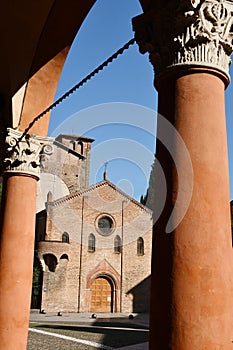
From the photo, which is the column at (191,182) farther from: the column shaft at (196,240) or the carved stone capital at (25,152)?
the carved stone capital at (25,152)

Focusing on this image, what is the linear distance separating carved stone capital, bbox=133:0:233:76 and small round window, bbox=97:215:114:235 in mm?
28495

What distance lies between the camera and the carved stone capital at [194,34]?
8.09 feet

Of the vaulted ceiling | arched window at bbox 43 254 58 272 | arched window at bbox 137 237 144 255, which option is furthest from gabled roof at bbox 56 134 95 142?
the vaulted ceiling

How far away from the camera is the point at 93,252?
2966cm

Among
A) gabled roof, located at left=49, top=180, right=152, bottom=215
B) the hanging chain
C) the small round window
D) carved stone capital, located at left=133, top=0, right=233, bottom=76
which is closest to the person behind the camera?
carved stone capital, located at left=133, top=0, right=233, bottom=76

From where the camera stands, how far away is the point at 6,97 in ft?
19.4

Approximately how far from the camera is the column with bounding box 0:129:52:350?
4.63m

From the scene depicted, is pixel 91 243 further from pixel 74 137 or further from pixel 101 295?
pixel 74 137

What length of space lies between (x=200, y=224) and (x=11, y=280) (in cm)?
320

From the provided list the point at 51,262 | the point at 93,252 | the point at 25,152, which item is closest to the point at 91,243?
the point at 93,252

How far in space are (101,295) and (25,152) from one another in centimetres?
2573

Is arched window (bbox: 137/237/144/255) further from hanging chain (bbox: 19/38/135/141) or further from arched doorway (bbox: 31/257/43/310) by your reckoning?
hanging chain (bbox: 19/38/135/141)

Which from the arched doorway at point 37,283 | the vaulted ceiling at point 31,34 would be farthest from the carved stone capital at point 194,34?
the arched doorway at point 37,283

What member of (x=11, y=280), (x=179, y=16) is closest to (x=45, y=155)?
(x=11, y=280)
